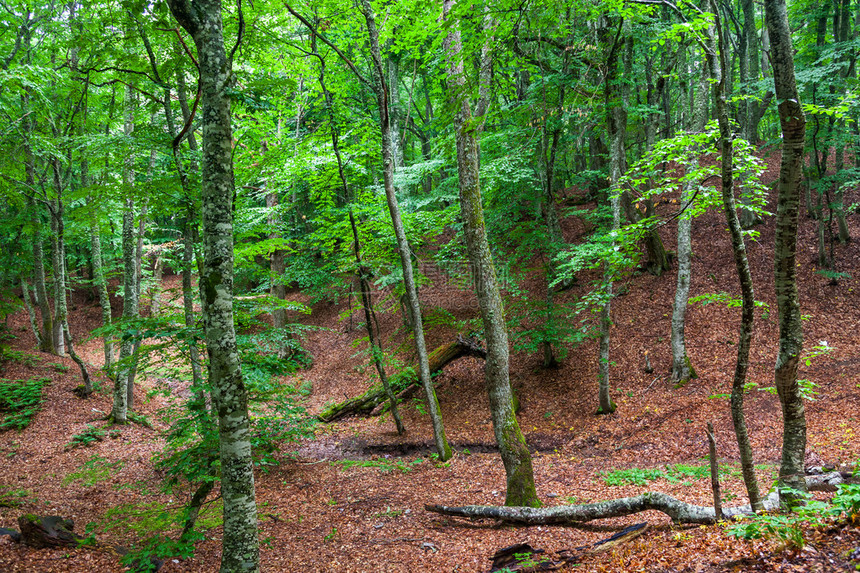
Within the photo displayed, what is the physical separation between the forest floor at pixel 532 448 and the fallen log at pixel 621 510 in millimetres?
139

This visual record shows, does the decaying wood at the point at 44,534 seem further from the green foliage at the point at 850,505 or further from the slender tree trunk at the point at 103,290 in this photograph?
the green foliage at the point at 850,505

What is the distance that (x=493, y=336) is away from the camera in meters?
5.95

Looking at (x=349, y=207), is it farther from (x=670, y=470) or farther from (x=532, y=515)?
(x=670, y=470)

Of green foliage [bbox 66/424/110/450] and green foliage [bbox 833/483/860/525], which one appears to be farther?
green foliage [bbox 66/424/110/450]

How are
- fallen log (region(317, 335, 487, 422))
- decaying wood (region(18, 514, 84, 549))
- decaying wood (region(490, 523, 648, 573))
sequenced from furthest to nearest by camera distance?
fallen log (region(317, 335, 487, 422)) < decaying wood (region(18, 514, 84, 549)) < decaying wood (region(490, 523, 648, 573))

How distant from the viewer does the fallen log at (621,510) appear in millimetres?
4608

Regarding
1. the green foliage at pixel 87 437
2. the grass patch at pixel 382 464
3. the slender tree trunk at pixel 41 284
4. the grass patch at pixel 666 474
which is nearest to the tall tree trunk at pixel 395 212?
the grass patch at pixel 382 464

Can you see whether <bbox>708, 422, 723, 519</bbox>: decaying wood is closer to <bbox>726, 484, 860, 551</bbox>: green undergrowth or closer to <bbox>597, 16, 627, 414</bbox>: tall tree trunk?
<bbox>726, 484, 860, 551</bbox>: green undergrowth

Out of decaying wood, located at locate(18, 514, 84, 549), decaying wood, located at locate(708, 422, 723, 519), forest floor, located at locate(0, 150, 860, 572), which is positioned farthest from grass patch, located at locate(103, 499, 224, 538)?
decaying wood, located at locate(708, 422, 723, 519)

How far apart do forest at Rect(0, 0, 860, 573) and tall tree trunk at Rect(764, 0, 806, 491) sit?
25 millimetres

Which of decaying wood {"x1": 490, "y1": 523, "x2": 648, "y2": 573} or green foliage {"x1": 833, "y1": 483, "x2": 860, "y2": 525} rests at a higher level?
green foliage {"x1": 833, "y1": 483, "x2": 860, "y2": 525}

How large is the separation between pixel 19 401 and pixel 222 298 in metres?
9.66

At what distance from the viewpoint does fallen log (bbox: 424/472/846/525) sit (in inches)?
181

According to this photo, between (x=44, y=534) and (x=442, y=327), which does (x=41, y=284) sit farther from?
(x=442, y=327)
